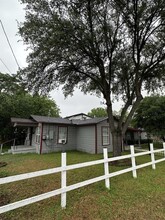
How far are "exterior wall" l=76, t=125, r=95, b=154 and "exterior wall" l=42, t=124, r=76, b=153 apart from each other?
0.65 m

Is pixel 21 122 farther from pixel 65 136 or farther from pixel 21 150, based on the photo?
pixel 65 136

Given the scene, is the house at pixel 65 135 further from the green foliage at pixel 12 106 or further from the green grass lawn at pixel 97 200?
the green grass lawn at pixel 97 200

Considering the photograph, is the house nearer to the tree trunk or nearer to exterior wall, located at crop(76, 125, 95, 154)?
exterior wall, located at crop(76, 125, 95, 154)

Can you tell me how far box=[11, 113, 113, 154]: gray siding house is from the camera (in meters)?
15.9

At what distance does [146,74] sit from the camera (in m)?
11.5

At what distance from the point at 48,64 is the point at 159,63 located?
296 inches

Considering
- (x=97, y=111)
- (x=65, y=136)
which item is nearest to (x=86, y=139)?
(x=65, y=136)

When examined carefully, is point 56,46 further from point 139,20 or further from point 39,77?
point 139,20

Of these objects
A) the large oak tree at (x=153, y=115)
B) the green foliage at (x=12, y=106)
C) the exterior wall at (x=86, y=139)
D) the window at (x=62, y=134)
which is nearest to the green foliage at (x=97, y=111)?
the green foliage at (x=12, y=106)

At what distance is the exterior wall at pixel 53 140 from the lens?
15.8m

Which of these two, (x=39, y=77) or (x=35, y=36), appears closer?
(x=35, y=36)

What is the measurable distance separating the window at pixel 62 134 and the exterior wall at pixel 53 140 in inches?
12.4

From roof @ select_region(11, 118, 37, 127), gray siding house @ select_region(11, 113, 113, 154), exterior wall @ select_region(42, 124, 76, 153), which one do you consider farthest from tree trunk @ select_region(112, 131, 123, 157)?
roof @ select_region(11, 118, 37, 127)

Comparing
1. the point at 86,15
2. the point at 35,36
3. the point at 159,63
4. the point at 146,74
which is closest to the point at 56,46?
the point at 35,36
